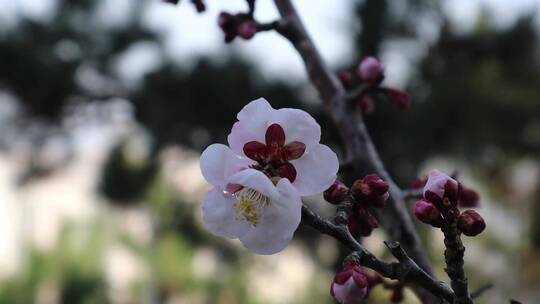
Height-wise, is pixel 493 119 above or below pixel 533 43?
below

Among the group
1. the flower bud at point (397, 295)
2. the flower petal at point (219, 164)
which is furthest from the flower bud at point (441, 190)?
the flower bud at point (397, 295)

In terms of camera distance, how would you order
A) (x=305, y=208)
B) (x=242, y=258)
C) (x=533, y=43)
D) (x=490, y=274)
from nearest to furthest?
(x=305, y=208) → (x=533, y=43) → (x=242, y=258) → (x=490, y=274)

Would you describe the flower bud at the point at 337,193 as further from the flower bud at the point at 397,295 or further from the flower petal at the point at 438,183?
the flower bud at the point at 397,295

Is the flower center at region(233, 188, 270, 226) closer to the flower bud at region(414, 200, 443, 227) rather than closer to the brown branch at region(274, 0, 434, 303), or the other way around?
the flower bud at region(414, 200, 443, 227)

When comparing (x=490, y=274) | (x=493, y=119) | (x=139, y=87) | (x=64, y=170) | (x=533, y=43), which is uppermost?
(x=533, y=43)

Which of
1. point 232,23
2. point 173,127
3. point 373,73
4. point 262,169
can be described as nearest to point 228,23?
point 232,23

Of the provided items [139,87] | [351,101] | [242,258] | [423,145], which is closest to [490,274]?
[242,258]

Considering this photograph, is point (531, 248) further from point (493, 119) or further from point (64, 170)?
point (64, 170)
